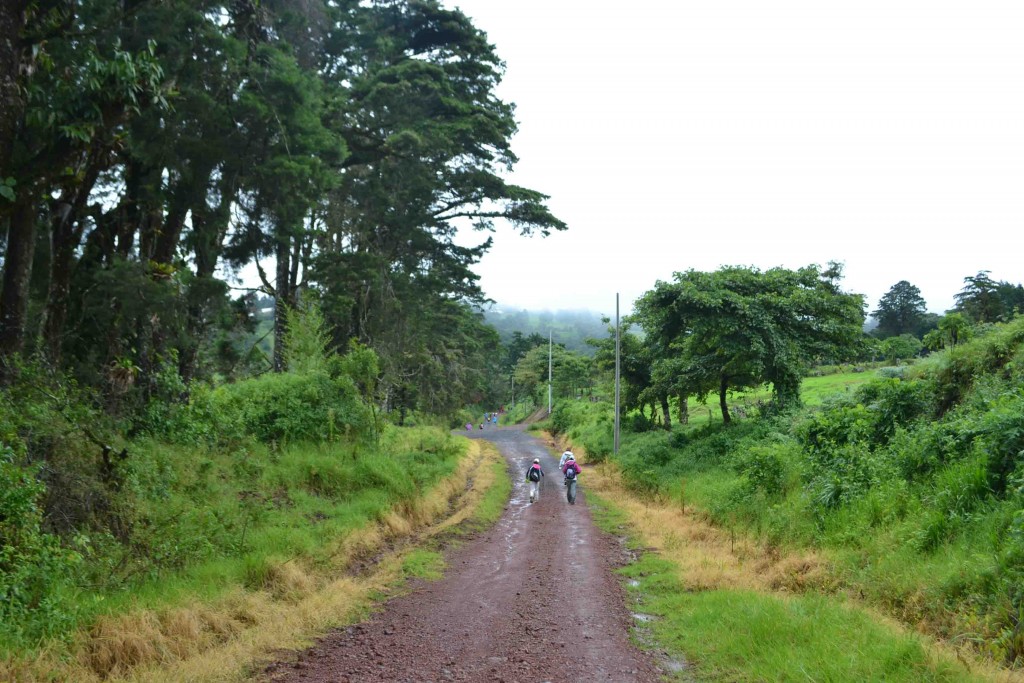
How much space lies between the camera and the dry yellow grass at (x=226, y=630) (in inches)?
238

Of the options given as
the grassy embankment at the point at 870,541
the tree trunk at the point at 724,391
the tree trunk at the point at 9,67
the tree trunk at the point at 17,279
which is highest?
the tree trunk at the point at 9,67

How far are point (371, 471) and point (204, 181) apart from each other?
732 centimetres

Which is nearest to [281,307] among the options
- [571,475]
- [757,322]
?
[571,475]

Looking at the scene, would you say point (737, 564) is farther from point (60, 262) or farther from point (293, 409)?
point (60, 262)

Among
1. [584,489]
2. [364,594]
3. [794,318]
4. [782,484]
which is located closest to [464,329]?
[584,489]

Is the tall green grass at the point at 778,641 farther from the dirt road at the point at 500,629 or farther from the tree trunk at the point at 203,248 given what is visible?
the tree trunk at the point at 203,248

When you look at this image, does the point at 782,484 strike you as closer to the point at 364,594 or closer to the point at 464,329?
the point at 364,594

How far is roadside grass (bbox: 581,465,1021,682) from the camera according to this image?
596cm

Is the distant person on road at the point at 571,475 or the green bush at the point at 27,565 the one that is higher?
the green bush at the point at 27,565

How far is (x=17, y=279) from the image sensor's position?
9547 millimetres

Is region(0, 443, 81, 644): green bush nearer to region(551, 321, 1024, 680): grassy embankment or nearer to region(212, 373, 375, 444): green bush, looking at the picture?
region(551, 321, 1024, 680): grassy embankment

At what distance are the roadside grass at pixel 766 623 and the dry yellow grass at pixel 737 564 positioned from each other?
2cm

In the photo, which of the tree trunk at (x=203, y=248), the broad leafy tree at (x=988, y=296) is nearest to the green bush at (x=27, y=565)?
the tree trunk at (x=203, y=248)

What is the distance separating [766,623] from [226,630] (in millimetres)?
6143
